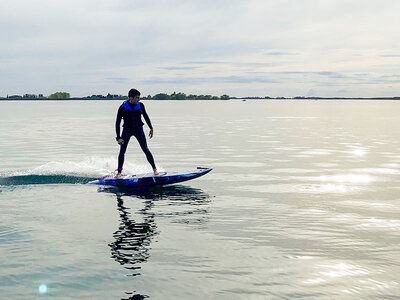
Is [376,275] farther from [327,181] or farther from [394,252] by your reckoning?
[327,181]

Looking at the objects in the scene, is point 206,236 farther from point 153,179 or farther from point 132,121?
point 132,121

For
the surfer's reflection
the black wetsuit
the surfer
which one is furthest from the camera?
the black wetsuit

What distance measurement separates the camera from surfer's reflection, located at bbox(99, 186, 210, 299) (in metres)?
9.48

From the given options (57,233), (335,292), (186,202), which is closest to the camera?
(335,292)

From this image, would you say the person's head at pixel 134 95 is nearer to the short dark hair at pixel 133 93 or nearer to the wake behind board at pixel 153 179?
the short dark hair at pixel 133 93

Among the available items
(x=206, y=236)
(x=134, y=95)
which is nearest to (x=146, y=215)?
(x=206, y=236)

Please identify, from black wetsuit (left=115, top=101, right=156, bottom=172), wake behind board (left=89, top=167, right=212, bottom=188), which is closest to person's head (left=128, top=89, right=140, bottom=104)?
black wetsuit (left=115, top=101, right=156, bottom=172)

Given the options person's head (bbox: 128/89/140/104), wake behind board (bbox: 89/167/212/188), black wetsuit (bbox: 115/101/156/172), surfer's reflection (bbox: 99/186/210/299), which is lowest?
surfer's reflection (bbox: 99/186/210/299)

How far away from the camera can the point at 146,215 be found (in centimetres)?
1283

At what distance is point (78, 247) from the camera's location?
10.0 meters

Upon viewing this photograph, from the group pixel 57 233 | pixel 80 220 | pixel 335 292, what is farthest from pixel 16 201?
pixel 335 292

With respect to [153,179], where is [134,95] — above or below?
above

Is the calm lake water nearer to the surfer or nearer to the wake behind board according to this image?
the wake behind board

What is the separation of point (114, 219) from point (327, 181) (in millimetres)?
8981
